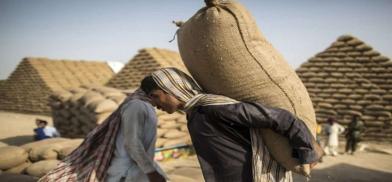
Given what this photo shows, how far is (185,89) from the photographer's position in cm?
175

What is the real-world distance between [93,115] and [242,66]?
6.89 meters

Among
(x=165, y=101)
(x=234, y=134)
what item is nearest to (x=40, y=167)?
(x=165, y=101)

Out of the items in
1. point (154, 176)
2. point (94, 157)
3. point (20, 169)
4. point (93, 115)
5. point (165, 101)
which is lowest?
point (93, 115)

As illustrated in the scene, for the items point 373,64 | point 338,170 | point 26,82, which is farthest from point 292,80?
point 26,82

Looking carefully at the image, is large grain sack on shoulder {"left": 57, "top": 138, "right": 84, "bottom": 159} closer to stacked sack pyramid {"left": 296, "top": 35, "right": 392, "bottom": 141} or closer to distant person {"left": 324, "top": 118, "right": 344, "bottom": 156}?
distant person {"left": 324, "top": 118, "right": 344, "bottom": 156}

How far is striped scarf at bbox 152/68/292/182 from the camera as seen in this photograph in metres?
1.66

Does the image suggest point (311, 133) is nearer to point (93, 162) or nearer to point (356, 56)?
point (93, 162)

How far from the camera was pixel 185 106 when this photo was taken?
1.69 m

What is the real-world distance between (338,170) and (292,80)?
20.4ft

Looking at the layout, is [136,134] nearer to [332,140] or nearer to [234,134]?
[234,134]

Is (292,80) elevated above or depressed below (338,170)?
above

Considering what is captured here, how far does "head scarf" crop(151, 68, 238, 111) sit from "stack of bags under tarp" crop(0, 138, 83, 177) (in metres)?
3.78

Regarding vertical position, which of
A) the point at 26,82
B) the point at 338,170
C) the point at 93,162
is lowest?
the point at 26,82

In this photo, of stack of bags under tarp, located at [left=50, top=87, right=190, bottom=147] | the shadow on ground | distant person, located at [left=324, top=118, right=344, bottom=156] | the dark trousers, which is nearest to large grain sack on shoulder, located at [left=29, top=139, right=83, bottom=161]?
stack of bags under tarp, located at [left=50, top=87, right=190, bottom=147]
